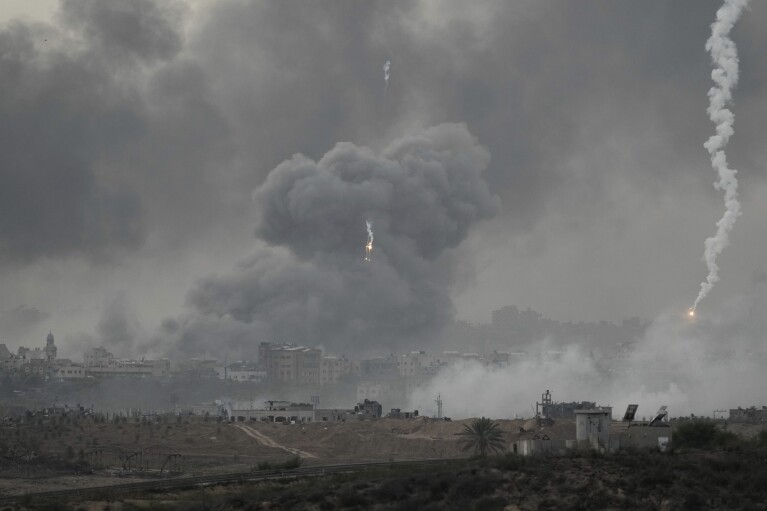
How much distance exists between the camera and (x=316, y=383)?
595ft

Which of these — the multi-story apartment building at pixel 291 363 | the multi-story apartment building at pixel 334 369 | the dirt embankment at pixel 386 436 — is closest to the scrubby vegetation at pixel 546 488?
the dirt embankment at pixel 386 436

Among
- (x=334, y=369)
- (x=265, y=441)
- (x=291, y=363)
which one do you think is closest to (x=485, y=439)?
(x=265, y=441)

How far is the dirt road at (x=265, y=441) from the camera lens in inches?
3141

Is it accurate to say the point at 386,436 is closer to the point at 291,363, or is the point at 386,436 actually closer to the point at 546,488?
the point at 546,488

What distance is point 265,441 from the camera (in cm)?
8869

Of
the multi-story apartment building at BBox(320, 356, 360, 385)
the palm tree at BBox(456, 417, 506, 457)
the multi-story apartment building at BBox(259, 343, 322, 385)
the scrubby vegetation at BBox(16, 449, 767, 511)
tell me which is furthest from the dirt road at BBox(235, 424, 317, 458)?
the multi-story apartment building at BBox(320, 356, 360, 385)

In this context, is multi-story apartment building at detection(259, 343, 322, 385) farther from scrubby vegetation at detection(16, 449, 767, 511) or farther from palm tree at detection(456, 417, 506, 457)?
scrubby vegetation at detection(16, 449, 767, 511)

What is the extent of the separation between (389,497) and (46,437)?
53445mm

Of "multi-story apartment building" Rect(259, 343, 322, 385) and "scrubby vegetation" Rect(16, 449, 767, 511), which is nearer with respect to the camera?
"scrubby vegetation" Rect(16, 449, 767, 511)

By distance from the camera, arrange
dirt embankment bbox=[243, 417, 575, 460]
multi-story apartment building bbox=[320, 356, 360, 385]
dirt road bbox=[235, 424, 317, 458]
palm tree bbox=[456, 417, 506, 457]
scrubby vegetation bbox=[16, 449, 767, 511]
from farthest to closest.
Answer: multi-story apartment building bbox=[320, 356, 360, 385] → dirt road bbox=[235, 424, 317, 458] → dirt embankment bbox=[243, 417, 575, 460] → palm tree bbox=[456, 417, 506, 457] → scrubby vegetation bbox=[16, 449, 767, 511]

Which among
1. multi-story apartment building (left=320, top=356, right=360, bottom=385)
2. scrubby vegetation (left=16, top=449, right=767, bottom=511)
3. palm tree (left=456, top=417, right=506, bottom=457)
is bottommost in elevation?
scrubby vegetation (left=16, top=449, right=767, bottom=511)

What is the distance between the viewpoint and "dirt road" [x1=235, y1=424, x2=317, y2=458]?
262 ft

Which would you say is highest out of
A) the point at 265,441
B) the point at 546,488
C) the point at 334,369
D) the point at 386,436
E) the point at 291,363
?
the point at 291,363

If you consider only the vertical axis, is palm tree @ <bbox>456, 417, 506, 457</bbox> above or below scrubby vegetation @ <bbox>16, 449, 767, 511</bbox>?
above
